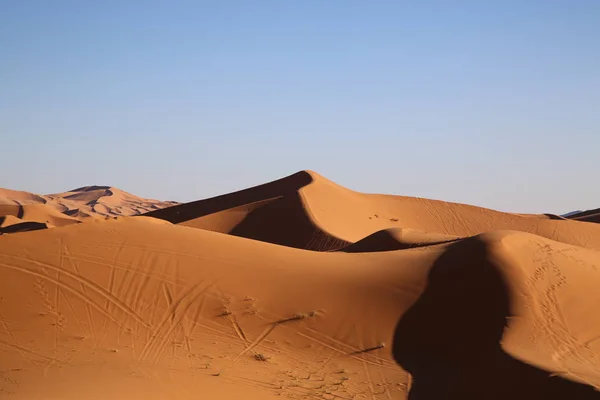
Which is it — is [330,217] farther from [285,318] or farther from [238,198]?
[285,318]

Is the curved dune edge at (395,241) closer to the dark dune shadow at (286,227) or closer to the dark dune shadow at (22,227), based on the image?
the dark dune shadow at (286,227)

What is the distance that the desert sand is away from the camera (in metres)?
10.4

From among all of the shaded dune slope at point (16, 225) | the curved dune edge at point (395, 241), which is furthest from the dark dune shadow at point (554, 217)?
the shaded dune slope at point (16, 225)

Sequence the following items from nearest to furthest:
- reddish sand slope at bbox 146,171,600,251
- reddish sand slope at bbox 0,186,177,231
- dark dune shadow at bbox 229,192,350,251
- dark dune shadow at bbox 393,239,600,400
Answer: dark dune shadow at bbox 393,239,600,400 → dark dune shadow at bbox 229,192,350,251 → reddish sand slope at bbox 146,171,600,251 → reddish sand slope at bbox 0,186,177,231

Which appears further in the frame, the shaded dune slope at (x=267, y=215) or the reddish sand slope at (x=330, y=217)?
the reddish sand slope at (x=330, y=217)

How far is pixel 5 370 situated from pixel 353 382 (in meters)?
5.31

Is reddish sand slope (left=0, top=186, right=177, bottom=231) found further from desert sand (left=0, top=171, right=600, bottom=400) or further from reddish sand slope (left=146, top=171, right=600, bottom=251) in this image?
desert sand (left=0, top=171, right=600, bottom=400)

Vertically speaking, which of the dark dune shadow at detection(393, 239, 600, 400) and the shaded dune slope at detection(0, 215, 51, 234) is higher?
the shaded dune slope at detection(0, 215, 51, 234)

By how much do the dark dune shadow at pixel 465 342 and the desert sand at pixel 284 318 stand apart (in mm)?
31

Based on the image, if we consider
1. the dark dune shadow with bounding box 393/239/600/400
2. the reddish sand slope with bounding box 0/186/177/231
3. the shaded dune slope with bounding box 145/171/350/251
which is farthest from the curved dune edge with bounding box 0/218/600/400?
the reddish sand slope with bounding box 0/186/177/231

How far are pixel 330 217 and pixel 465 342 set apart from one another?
73.6 ft

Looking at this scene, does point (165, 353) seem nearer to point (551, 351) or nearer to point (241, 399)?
point (241, 399)

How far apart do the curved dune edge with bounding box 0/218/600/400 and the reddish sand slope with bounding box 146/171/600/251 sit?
14.5m

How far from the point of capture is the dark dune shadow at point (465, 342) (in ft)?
32.4
